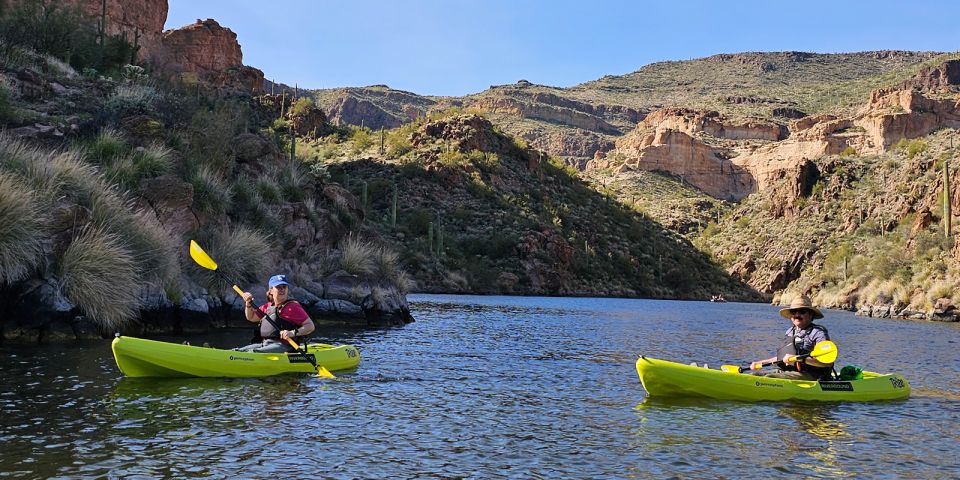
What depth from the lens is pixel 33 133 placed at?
733 inches

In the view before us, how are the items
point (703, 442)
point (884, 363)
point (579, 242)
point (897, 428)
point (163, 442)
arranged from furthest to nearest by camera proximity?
point (579, 242) < point (884, 363) < point (897, 428) < point (703, 442) < point (163, 442)

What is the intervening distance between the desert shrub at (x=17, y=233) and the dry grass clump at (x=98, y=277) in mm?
535

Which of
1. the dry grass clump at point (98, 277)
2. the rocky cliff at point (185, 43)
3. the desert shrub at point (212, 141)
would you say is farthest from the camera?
the rocky cliff at point (185, 43)

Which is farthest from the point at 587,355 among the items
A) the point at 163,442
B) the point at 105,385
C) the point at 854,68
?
the point at 854,68

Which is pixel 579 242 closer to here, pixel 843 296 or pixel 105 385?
pixel 843 296

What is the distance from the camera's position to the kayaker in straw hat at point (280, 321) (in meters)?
12.8

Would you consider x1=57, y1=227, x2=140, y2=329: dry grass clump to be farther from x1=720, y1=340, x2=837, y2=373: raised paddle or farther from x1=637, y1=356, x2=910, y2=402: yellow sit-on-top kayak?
x1=720, y1=340, x2=837, y2=373: raised paddle

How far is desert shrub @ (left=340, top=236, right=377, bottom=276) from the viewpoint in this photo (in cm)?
2395

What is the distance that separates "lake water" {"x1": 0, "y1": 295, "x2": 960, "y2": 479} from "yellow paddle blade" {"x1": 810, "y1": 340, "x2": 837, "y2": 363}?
68 cm

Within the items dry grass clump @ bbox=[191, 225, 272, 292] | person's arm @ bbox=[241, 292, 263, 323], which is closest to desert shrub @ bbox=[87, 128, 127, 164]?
dry grass clump @ bbox=[191, 225, 272, 292]

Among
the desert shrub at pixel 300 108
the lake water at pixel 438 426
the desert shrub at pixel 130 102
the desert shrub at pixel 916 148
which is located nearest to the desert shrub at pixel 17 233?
the lake water at pixel 438 426

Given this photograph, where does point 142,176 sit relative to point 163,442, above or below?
above

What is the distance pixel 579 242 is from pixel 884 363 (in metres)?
53.8

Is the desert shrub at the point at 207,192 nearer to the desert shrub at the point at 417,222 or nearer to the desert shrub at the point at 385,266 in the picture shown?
the desert shrub at the point at 385,266
